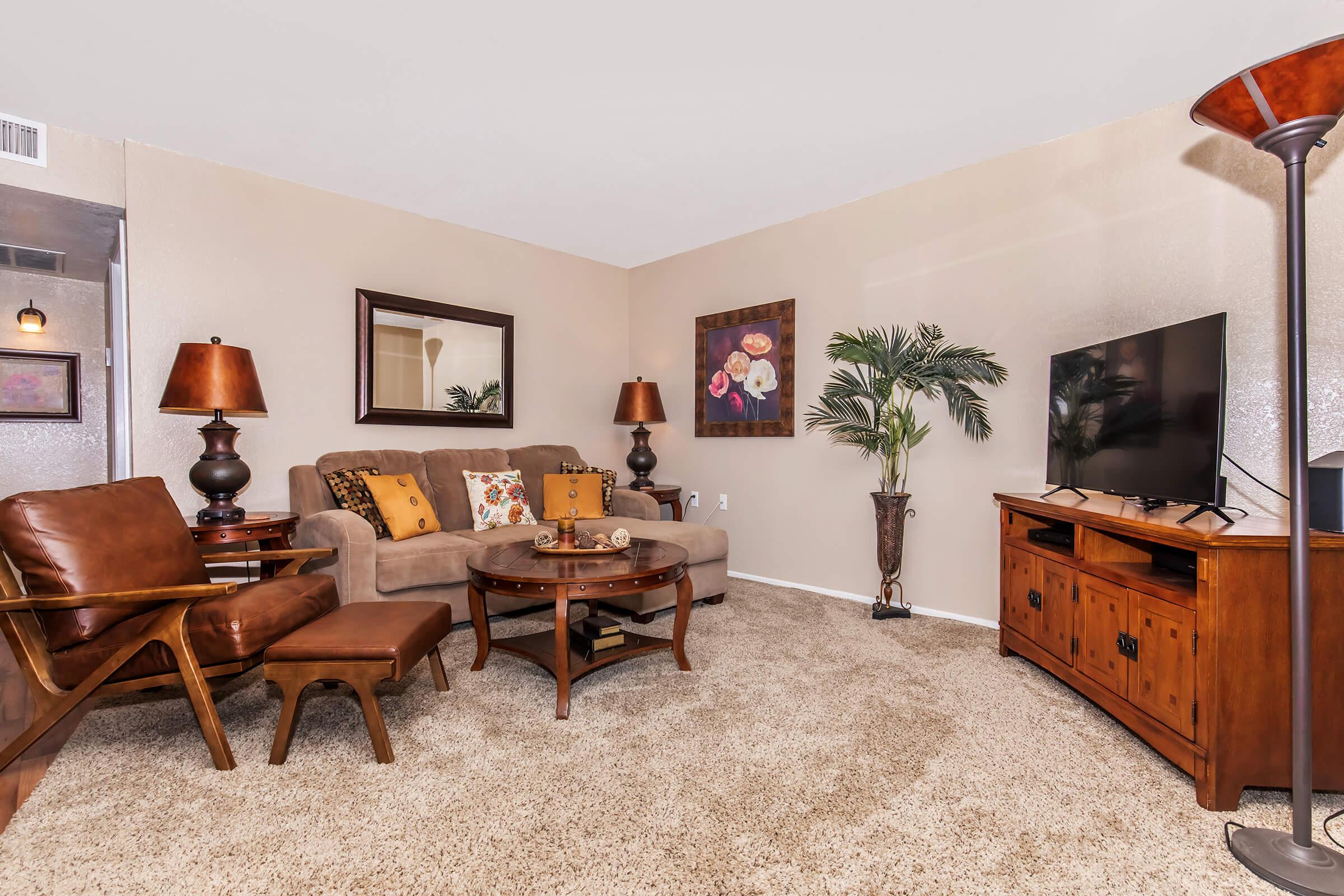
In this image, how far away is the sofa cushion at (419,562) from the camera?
10.2ft

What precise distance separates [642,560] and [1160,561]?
6.13ft

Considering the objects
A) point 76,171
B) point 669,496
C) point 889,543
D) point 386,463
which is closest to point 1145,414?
point 889,543

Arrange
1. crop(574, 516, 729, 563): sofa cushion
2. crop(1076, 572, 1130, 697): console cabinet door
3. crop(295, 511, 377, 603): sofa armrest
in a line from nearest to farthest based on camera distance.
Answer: crop(1076, 572, 1130, 697): console cabinet door, crop(295, 511, 377, 603): sofa armrest, crop(574, 516, 729, 563): sofa cushion

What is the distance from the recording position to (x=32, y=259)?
14.3 ft

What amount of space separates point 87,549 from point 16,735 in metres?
0.85

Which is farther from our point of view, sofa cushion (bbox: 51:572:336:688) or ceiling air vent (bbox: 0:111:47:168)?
ceiling air vent (bbox: 0:111:47:168)

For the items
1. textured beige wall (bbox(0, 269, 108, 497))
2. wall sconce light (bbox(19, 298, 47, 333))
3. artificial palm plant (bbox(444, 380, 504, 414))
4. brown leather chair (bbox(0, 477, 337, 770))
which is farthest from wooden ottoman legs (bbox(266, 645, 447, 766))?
wall sconce light (bbox(19, 298, 47, 333))

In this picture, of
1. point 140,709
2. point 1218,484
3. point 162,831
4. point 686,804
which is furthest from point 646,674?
point 1218,484

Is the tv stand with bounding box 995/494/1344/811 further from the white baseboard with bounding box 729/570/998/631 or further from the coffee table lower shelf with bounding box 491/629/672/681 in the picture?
the coffee table lower shelf with bounding box 491/629/672/681

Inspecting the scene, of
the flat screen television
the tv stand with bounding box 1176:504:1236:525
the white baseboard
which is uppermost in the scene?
the flat screen television

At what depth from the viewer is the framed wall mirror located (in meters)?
4.02

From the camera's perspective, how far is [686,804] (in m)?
1.77

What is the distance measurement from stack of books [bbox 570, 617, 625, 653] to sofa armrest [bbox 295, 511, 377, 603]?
1.03m

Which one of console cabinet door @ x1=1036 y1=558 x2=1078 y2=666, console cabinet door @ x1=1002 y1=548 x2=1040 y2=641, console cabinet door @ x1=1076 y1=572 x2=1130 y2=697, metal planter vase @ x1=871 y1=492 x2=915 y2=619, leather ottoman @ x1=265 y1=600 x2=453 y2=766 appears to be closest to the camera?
leather ottoman @ x1=265 y1=600 x2=453 y2=766
